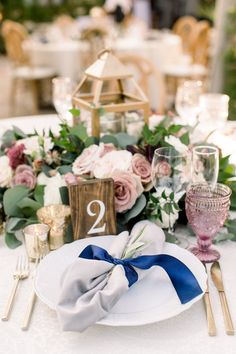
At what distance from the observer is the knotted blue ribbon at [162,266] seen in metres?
0.89

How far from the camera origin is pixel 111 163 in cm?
118

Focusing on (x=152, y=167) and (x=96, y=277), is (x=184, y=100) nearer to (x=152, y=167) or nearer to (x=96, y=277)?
(x=152, y=167)

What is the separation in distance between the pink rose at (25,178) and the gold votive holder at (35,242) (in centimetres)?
19

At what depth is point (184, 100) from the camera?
1937 millimetres

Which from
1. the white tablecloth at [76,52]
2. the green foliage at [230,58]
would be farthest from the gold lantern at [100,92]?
the white tablecloth at [76,52]

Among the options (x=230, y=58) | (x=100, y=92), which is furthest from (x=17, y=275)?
(x=230, y=58)

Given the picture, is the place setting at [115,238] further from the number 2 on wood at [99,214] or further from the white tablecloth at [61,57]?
the white tablecloth at [61,57]

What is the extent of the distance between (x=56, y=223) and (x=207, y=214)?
0.34 metres

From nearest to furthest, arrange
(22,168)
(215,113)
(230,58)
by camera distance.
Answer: (22,168), (215,113), (230,58)

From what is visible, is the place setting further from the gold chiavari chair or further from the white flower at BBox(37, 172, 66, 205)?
the gold chiavari chair

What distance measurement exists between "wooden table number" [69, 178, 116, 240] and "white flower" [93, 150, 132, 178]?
89 millimetres

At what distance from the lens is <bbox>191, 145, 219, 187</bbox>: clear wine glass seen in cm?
116

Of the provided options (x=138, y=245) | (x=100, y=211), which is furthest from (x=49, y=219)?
(x=138, y=245)

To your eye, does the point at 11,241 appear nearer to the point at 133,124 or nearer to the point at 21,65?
the point at 133,124
